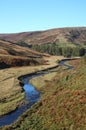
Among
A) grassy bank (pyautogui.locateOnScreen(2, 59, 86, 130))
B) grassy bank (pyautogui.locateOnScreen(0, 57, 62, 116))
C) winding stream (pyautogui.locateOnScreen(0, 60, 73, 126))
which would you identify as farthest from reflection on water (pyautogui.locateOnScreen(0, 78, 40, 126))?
grassy bank (pyautogui.locateOnScreen(2, 59, 86, 130))

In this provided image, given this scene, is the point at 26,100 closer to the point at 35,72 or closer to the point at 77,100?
the point at 77,100

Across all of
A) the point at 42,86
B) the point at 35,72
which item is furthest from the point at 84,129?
the point at 35,72

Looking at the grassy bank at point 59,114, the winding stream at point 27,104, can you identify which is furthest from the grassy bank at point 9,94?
the grassy bank at point 59,114

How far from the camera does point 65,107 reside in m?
50.6

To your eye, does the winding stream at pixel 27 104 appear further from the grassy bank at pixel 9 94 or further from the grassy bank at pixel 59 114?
the grassy bank at pixel 59 114

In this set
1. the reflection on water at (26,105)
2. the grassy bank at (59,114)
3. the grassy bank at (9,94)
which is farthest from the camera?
the grassy bank at (9,94)

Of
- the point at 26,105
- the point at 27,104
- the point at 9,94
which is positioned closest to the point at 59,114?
the point at 26,105

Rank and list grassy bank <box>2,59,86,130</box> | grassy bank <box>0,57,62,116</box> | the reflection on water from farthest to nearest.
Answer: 1. grassy bank <box>0,57,62,116</box>
2. the reflection on water
3. grassy bank <box>2,59,86,130</box>

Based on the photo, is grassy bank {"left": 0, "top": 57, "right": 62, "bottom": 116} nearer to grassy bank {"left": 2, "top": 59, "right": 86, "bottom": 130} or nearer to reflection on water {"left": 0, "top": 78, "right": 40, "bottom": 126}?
reflection on water {"left": 0, "top": 78, "right": 40, "bottom": 126}

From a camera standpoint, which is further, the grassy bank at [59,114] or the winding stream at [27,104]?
the winding stream at [27,104]

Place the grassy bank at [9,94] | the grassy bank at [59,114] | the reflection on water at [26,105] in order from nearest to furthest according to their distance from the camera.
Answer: the grassy bank at [59,114] < the reflection on water at [26,105] < the grassy bank at [9,94]

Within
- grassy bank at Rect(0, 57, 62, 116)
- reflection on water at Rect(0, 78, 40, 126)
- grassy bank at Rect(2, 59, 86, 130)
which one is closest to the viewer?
grassy bank at Rect(2, 59, 86, 130)

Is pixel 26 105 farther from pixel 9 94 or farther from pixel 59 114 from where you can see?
pixel 59 114

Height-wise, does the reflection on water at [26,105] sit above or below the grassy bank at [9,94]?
below
